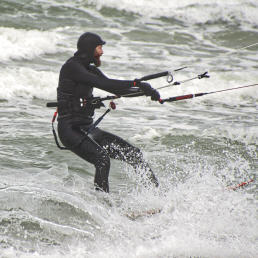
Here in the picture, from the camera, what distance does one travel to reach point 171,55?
1551 centimetres

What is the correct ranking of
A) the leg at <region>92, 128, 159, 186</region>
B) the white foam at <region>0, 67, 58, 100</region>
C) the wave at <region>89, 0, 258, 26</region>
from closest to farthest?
the leg at <region>92, 128, 159, 186</region> → the white foam at <region>0, 67, 58, 100</region> → the wave at <region>89, 0, 258, 26</region>

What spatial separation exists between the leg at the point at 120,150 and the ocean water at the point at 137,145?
21 centimetres

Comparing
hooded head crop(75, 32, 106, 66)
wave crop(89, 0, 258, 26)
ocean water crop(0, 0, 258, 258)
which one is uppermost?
wave crop(89, 0, 258, 26)

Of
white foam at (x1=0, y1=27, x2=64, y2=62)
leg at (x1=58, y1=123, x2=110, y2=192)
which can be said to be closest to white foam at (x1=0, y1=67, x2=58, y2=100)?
white foam at (x1=0, y1=27, x2=64, y2=62)

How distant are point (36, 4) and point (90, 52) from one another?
44.1 ft

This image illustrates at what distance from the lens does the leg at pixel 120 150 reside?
6.02 m

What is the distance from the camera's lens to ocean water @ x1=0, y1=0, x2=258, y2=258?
5.32m

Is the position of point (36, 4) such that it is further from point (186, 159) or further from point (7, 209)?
point (7, 209)

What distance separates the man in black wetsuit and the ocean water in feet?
1.22

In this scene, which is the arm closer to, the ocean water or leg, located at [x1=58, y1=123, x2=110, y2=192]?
leg, located at [x1=58, y1=123, x2=110, y2=192]

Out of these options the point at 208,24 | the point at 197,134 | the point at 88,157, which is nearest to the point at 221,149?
the point at 197,134

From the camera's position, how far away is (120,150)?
6004mm

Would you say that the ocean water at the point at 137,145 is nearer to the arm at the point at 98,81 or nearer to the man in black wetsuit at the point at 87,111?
the man in black wetsuit at the point at 87,111

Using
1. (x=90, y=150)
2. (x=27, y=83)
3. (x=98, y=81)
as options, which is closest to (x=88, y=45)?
(x=98, y=81)
